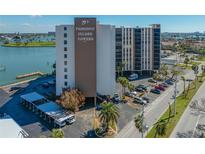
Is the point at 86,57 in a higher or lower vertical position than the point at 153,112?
higher

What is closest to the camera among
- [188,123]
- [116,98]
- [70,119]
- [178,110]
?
[188,123]

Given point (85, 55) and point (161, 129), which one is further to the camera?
point (85, 55)

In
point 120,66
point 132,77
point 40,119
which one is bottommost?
point 40,119

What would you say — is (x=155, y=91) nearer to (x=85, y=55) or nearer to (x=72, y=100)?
(x=85, y=55)

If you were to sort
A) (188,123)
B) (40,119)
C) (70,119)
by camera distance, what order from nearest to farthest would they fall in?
1. (188,123)
2. (70,119)
3. (40,119)

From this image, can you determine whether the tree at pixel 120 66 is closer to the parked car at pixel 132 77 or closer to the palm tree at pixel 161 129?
the parked car at pixel 132 77

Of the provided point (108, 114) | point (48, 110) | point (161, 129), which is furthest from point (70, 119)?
point (161, 129)
